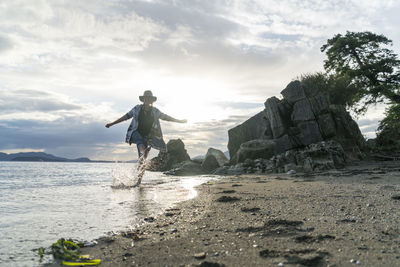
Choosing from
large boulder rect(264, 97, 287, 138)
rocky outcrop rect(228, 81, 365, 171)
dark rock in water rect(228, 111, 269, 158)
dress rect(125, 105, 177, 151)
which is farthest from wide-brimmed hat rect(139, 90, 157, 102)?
dark rock in water rect(228, 111, 269, 158)

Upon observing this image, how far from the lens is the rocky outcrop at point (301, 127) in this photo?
18.5m

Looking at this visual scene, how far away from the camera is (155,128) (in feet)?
34.3

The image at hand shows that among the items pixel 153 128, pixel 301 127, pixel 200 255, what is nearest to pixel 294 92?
pixel 301 127

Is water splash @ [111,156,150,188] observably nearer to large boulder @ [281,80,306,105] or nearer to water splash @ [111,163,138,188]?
water splash @ [111,163,138,188]

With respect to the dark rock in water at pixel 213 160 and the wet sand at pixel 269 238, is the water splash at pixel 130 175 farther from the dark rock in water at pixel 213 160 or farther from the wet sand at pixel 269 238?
the dark rock in water at pixel 213 160

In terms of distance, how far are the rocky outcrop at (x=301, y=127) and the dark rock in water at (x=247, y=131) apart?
0.84 metres

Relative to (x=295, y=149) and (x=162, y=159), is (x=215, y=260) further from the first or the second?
(x=162, y=159)

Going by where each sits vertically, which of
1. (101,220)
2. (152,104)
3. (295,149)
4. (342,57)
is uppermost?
(342,57)

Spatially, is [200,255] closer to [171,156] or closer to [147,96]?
[147,96]

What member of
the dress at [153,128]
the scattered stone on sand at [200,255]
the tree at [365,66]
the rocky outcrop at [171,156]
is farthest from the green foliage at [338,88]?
the scattered stone on sand at [200,255]

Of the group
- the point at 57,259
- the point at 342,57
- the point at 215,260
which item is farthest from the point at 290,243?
the point at 342,57

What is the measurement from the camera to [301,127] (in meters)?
19.1

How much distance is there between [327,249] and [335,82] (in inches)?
931

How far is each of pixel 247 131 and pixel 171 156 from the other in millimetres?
15855
